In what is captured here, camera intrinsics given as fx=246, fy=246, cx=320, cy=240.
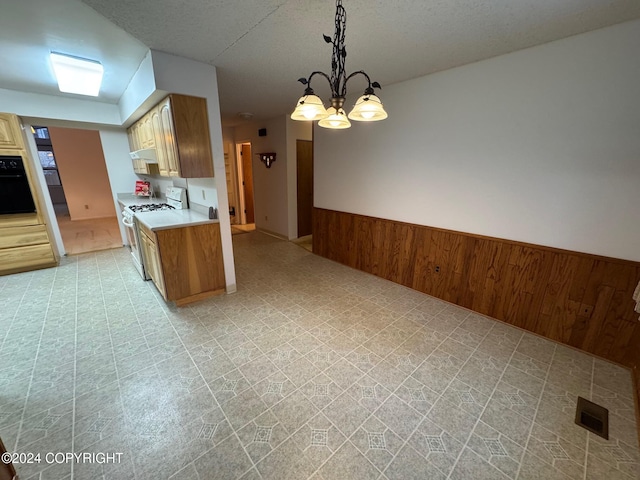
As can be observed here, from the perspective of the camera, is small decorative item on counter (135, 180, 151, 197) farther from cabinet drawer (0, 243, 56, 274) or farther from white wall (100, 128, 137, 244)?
cabinet drawer (0, 243, 56, 274)

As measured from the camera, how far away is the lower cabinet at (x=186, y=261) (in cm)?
263

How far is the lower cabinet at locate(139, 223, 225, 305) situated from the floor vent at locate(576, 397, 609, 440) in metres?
3.30

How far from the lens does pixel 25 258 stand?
11.9 feet

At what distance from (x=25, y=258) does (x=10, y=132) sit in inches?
69.5

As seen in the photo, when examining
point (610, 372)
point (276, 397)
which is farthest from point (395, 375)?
point (610, 372)

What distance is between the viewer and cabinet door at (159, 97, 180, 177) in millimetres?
2498

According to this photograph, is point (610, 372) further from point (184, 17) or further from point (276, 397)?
point (184, 17)

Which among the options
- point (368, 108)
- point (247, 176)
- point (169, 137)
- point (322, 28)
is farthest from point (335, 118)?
point (247, 176)

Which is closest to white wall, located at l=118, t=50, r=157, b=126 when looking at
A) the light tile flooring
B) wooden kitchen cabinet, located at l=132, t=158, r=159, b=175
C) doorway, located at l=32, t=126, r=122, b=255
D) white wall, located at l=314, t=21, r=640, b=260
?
wooden kitchen cabinet, located at l=132, t=158, r=159, b=175

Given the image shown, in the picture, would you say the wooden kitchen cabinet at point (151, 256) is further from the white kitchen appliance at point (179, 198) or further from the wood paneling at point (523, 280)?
the wood paneling at point (523, 280)

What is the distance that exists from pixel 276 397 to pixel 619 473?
75.9 inches

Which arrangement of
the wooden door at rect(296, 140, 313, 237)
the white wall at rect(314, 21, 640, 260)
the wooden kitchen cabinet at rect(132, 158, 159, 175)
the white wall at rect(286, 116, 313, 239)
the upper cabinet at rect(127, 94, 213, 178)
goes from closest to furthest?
the white wall at rect(314, 21, 640, 260)
the upper cabinet at rect(127, 94, 213, 178)
the wooden kitchen cabinet at rect(132, 158, 159, 175)
the white wall at rect(286, 116, 313, 239)
the wooden door at rect(296, 140, 313, 237)

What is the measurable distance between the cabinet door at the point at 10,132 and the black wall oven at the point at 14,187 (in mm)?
162

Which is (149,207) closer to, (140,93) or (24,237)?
(140,93)
